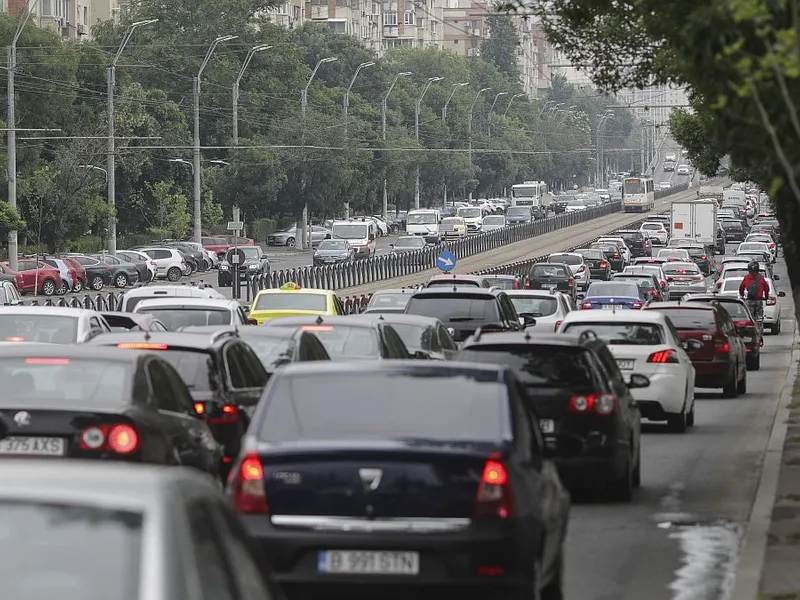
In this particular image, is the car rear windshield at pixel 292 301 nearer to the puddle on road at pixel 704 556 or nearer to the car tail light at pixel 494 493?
the puddle on road at pixel 704 556

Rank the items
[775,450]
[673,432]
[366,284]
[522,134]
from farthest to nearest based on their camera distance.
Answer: [522,134] < [366,284] < [673,432] < [775,450]

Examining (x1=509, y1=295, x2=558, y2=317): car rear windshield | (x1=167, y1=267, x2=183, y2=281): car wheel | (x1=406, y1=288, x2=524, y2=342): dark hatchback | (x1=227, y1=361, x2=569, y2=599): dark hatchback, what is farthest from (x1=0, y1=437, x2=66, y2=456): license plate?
(x1=167, y1=267, x2=183, y2=281): car wheel

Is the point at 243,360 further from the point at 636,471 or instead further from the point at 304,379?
the point at 304,379

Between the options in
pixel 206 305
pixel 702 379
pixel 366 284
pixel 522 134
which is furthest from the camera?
pixel 522 134

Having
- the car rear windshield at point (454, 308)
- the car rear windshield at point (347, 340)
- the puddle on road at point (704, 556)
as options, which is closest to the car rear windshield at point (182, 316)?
the car rear windshield at point (454, 308)

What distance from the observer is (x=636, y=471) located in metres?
16.3

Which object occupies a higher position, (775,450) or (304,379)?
(304,379)

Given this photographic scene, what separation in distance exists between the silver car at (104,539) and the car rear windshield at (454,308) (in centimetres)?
2423

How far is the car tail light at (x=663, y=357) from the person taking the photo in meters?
22.0

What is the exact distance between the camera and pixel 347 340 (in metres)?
20.2

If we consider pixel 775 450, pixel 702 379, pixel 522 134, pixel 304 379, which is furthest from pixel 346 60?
pixel 304 379

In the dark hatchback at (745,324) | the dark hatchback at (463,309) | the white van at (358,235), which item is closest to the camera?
the dark hatchback at (463,309)

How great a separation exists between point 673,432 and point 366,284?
50640 millimetres

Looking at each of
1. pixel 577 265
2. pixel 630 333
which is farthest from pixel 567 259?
pixel 630 333
